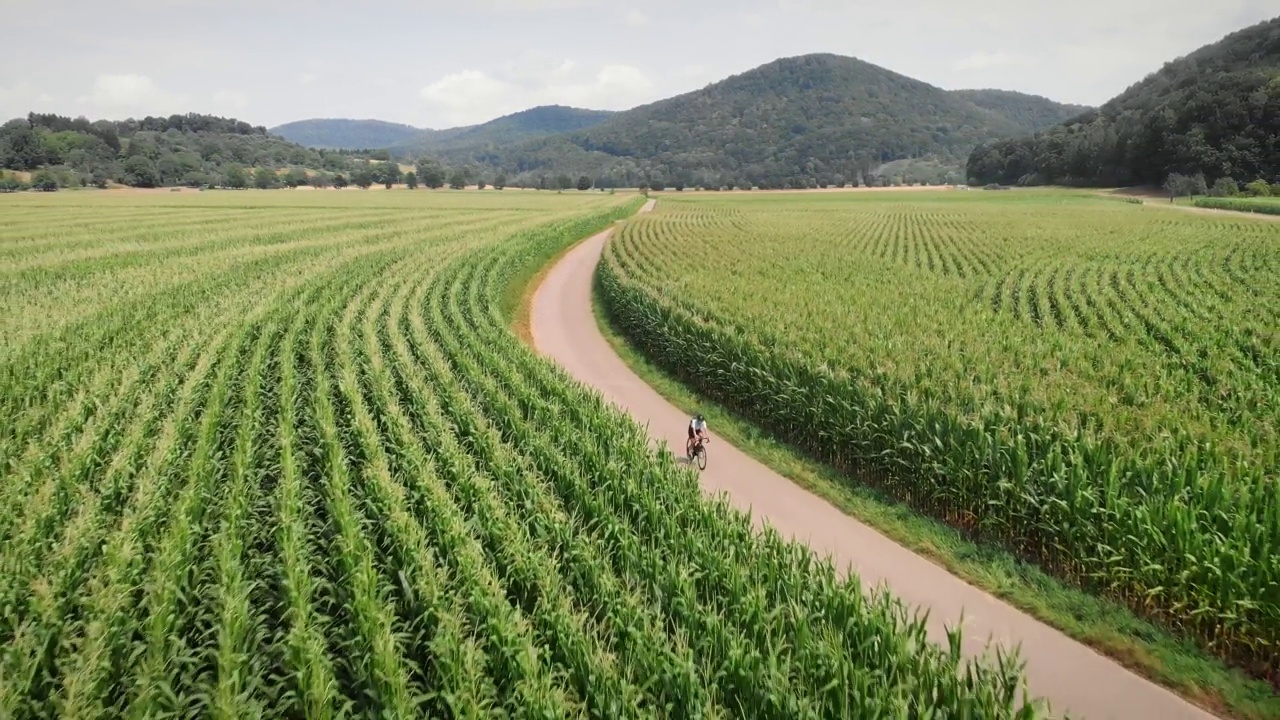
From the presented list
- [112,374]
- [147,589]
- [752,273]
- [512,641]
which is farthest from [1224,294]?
[112,374]

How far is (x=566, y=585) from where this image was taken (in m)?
7.80

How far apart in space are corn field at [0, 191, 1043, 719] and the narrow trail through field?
54 centimetres

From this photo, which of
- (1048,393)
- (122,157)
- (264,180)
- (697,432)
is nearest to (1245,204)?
(1048,393)

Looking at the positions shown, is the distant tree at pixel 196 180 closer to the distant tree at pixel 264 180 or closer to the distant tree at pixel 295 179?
the distant tree at pixel 264 180

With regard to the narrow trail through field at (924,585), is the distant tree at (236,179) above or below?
above

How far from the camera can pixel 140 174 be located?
388 ft

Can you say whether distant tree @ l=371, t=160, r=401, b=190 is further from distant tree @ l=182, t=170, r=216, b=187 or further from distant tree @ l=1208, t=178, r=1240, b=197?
distant tree @ l=1208, t=178, r=1240, b=197

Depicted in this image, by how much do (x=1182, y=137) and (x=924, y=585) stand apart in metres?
105

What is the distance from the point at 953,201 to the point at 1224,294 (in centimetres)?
8063

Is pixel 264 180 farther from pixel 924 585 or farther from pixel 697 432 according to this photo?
pixel 924 585

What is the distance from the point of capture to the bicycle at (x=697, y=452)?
546 inches

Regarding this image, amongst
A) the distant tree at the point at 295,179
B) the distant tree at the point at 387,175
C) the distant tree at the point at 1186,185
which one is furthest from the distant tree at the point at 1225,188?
the distant tree at the point at 295,179

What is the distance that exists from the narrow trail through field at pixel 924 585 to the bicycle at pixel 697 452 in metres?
0.22

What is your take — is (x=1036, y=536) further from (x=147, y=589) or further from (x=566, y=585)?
(x=147, y=589)
